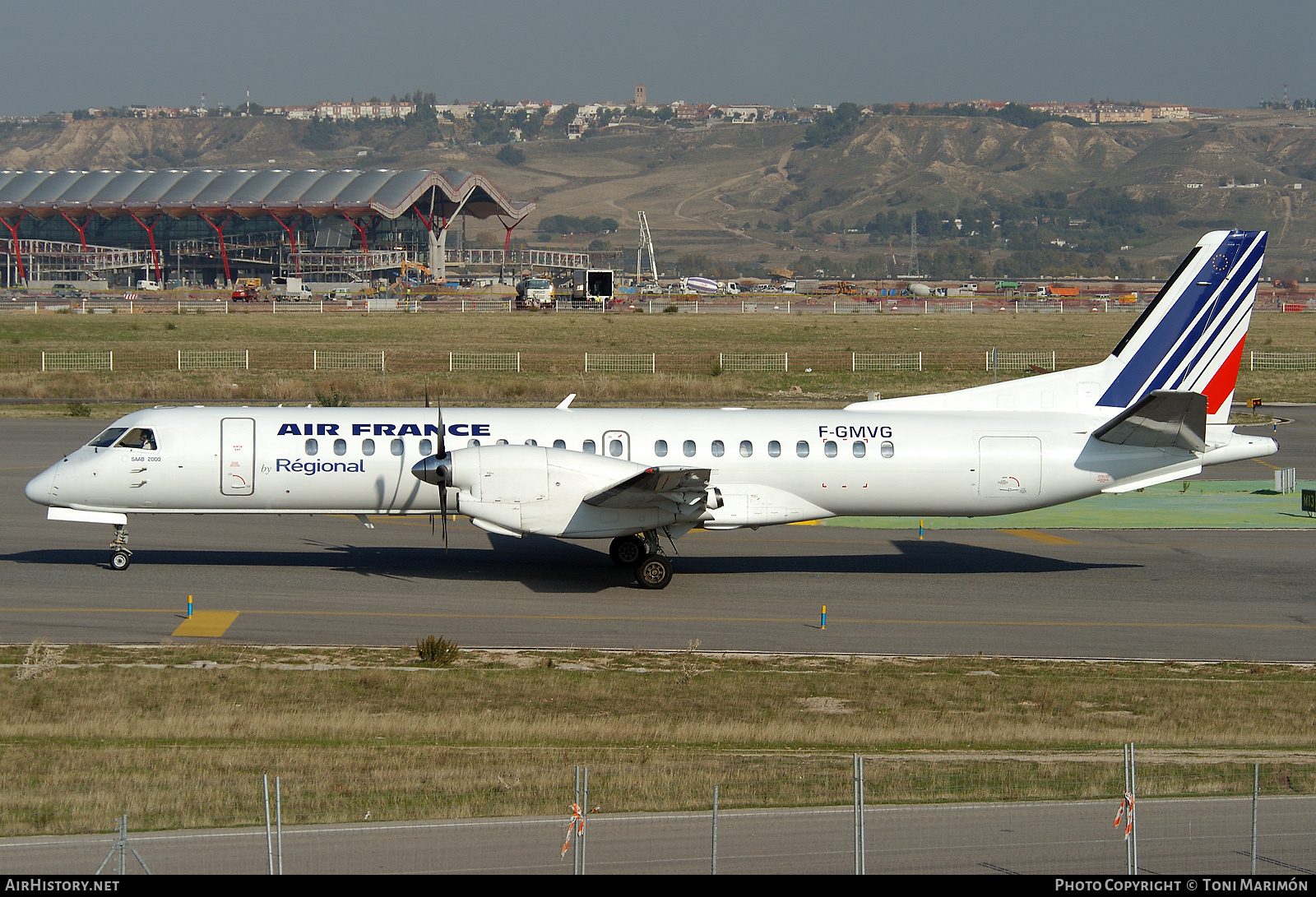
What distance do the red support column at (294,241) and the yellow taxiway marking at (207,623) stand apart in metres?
162

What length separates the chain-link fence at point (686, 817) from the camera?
443 inches

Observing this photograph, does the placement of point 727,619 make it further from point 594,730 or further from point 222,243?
point 222,243

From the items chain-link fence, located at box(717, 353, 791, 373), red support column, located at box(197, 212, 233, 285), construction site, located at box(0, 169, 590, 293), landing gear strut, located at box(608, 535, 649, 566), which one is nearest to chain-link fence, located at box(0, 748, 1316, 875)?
landing gear strut, located at box(608, 535, 649, 566)

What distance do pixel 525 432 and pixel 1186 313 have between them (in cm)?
1468

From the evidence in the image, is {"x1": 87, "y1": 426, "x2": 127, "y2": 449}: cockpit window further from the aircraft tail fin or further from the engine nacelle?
the aircraft tail fin

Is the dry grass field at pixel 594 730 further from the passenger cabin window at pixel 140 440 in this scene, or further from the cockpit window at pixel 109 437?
the cockpit window at pixel 109 437

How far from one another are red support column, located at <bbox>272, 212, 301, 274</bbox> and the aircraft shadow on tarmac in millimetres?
156519

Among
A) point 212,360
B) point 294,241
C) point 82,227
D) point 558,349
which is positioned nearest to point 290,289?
point 294,241

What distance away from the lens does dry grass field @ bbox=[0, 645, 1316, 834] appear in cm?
1317

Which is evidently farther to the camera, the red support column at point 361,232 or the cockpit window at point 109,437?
the red support column at point 361,232

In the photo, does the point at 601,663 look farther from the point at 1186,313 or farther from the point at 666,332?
the point at 666,332

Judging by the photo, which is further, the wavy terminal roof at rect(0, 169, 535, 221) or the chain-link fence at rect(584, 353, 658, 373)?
the wavy terminal roof at rect(0, 169, 535, 221)

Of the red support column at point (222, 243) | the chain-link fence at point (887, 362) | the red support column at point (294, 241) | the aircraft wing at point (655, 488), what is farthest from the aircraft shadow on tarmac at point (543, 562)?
the red support column at point (222, 243)
